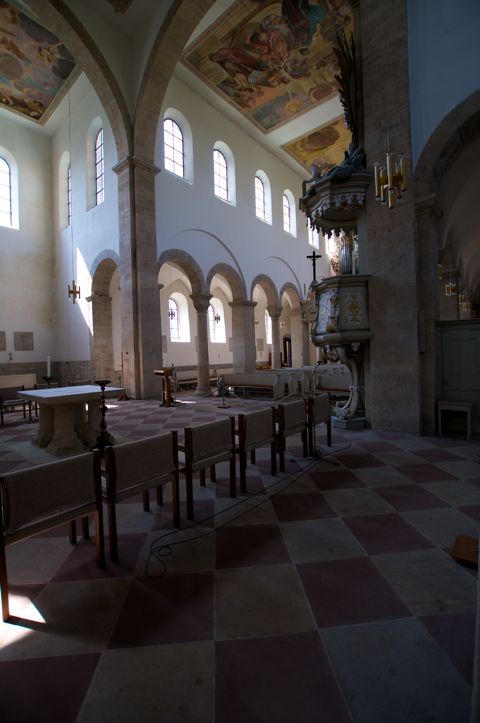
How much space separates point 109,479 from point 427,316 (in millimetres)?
5638

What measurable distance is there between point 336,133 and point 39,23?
12.1m

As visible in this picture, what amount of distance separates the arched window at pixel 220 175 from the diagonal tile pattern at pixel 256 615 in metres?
14.3

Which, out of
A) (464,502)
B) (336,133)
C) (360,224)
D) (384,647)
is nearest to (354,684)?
(384,647)

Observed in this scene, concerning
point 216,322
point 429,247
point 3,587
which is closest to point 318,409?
point 429,247

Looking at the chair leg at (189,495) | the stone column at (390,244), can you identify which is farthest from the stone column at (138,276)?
the chair leg at (189,495)

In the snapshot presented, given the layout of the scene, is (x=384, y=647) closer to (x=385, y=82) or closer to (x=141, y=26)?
(x=385, y=82)

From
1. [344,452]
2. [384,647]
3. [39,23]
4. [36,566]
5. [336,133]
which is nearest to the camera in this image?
[384,647]

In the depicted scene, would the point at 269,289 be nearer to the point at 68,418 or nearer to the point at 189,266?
the point at 189,266

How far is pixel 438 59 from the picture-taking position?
19.9 ft

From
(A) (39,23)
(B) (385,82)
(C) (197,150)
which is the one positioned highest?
(A) (39,23)

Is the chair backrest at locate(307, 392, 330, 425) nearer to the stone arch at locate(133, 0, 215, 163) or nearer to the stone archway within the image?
the stone archway

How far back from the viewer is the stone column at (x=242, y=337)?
1612 centimetres

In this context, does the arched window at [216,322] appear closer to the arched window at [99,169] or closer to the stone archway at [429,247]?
the arched window at [99,169]

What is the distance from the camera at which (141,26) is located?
10859 mm
